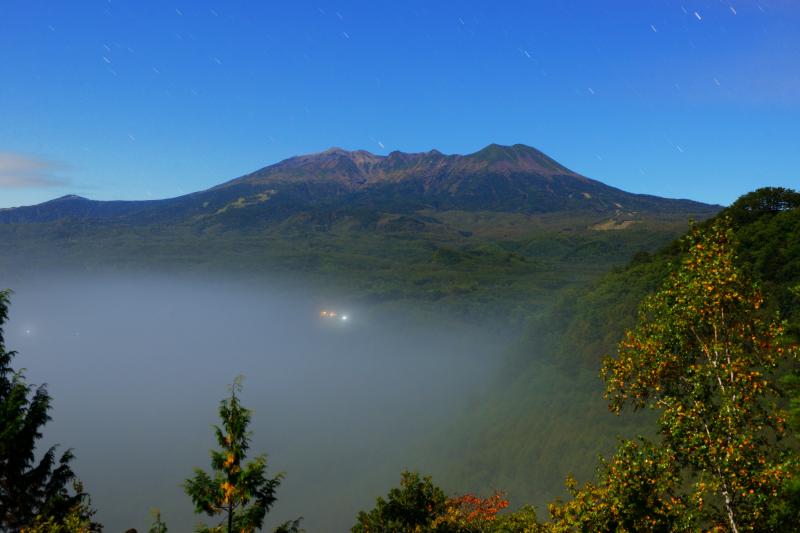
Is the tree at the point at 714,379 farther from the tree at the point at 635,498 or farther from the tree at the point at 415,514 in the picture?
the tree at the point at 415,514

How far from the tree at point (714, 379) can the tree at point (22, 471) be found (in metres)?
27.5

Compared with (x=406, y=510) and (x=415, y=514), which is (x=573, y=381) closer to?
(x=415, y=514)

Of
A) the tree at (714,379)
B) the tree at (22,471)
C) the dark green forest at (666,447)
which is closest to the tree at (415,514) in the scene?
the dark green forest at (666,447)

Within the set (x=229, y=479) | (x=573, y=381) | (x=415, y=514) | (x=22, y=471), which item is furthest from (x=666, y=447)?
(x=573, y=381)

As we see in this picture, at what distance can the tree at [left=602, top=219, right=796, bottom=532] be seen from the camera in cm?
1339

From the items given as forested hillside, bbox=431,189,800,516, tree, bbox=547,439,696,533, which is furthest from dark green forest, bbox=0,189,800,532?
forested hillside, bbox=431,189,800,516

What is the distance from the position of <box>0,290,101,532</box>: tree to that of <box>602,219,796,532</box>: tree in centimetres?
2755

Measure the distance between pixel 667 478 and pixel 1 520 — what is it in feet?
103

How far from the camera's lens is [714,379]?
15.7m

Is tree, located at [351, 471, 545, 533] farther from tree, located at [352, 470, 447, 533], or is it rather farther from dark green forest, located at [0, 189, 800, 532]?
dark green forest, located at [0, 189, 800, 532]

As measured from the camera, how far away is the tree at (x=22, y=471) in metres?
24.8

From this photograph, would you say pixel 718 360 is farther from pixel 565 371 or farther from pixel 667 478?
pixel 565 371

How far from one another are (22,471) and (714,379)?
34.9 meters

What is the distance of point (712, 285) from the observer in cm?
1512
